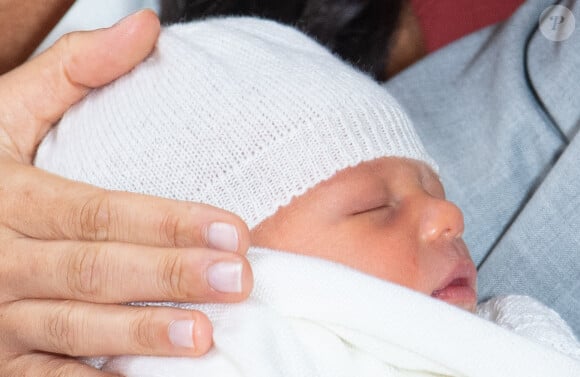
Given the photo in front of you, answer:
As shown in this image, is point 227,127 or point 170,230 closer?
point 170,230

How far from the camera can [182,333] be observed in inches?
28.8

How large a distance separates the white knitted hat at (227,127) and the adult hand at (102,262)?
5 centimetres

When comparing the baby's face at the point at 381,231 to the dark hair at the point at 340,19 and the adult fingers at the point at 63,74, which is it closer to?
the adult fingers at the point at 63,74

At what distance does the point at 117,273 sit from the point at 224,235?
13 centimetres

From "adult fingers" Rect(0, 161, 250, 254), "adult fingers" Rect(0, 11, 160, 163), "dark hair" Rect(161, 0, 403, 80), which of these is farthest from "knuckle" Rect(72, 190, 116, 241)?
"dark hair" Rect(161, 0, 403, 80)

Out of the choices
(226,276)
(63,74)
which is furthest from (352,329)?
(63,74)

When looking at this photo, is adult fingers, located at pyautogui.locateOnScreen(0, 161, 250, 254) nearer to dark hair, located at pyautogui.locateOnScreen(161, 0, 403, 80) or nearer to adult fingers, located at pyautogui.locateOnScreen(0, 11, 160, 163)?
adult fingers, located at pyautogui.locateOnScreen(0, 11, 160, 163)

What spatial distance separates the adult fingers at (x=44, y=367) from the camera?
0.80 metres

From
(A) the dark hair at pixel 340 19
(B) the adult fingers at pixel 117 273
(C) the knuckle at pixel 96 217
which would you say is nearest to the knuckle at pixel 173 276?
(B) the adult fingers at pixel 117 273

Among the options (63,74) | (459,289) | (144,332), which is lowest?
(459,289)

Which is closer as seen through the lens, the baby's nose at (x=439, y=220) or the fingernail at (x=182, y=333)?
the fingernail at (x=182, y=333)

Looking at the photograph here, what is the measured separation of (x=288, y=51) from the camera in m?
1.04

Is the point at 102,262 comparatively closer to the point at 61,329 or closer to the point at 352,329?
the point at 61,329

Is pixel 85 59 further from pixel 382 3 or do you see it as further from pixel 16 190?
pixel 382 3
